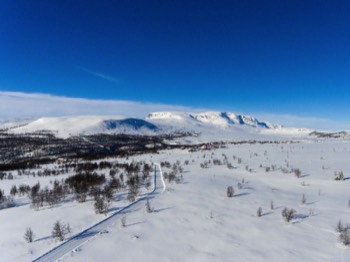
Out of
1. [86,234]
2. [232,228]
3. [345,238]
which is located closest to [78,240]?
[86,234]

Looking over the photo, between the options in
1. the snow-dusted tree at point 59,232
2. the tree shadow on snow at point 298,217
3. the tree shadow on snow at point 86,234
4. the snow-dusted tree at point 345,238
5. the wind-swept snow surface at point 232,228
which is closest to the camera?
the wind-swept snow surface at point 232,228

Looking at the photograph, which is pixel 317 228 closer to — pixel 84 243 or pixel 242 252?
pixel 242 252

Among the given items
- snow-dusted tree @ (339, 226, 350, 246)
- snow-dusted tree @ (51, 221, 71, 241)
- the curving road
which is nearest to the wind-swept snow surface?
snow-dusted tree @ (339, 226, 350, 246)

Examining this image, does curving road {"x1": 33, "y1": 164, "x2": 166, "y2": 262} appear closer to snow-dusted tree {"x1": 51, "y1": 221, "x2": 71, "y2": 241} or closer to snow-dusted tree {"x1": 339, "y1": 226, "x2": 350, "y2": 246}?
snow-dusted tree {"x1": 51, "y1": 221, "x2": 71, "y2": 241}

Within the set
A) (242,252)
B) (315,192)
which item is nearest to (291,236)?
(242,252)

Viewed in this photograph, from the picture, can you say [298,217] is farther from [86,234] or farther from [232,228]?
[86,234]

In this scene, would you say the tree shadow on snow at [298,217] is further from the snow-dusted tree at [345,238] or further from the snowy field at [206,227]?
the snow-dusted tree at [345,238]

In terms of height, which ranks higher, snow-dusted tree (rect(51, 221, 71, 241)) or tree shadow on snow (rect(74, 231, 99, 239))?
snow-dusted tree (rect(51, 221, 71, 241))

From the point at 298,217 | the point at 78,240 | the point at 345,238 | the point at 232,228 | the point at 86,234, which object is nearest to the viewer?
the point at 345,238

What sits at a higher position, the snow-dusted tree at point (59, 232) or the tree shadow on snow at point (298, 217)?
the snow-dusted tree at point (59, 232)

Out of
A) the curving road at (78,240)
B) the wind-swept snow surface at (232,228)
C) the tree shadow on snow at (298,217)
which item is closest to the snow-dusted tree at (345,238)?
the wind-swept snow surface at (232,228)

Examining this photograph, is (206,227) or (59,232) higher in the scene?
(59,232)
